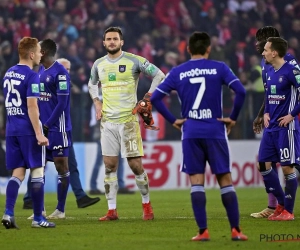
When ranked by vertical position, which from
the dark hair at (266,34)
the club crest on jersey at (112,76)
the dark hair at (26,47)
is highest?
the dark hair at (266,34)

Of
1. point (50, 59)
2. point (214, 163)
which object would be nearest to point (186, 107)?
point (214, 163)

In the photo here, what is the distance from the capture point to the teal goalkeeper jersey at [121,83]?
37.0ft

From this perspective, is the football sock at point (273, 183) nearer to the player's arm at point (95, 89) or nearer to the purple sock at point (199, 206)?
the player's arm at point (95, 89)

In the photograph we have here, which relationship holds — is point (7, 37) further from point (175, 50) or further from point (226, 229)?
point (226, 229)

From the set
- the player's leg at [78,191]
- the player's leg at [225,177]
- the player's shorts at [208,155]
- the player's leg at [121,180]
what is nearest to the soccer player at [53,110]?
the player's leg at [78,191]

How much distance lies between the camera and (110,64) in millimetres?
11344

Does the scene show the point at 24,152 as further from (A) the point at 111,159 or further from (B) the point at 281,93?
(B) the point at 281,93

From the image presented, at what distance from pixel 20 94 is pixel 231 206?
2863 millimetres

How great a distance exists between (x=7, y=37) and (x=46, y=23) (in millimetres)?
1196

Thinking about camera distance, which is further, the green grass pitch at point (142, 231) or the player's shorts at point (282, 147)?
the player's shorts at point (282, 147)

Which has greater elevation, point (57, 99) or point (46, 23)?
point (46, 23)

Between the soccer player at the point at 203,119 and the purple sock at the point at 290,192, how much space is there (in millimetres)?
2540

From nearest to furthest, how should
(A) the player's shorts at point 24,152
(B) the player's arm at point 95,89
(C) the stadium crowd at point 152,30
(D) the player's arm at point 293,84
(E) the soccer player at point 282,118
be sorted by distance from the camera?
1. (A) the player's shorts at point 24,152
2. (D) the player's arm at point 293,84
3. (E) the soccer player at point 282,118
4. (B) the player's arm at point 95,89
5. (C) the stadium crowd at point 152,30

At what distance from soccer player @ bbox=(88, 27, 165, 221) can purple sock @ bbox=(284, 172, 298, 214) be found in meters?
1.73
